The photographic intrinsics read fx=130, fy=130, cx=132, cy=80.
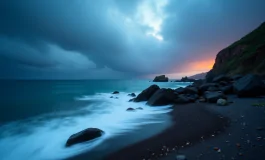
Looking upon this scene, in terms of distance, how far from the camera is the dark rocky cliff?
101ft

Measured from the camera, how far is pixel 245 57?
3469 centimetres

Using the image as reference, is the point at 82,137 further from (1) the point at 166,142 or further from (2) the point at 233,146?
(2) the point at 233,146

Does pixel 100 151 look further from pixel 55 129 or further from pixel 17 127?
pixel 17 127

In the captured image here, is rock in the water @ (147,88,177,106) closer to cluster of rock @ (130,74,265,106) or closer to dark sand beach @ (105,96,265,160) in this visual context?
cluster of rock @ (130,74,265,106)

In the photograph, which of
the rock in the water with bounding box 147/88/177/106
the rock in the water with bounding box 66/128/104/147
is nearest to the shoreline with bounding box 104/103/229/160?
the rock in the water with bounding box 66/128/104/147

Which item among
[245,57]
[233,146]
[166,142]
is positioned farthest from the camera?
[245,57]

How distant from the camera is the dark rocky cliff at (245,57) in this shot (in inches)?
1209

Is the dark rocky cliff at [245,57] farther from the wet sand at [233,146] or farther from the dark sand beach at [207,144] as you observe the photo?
the wet sand at [233,146]

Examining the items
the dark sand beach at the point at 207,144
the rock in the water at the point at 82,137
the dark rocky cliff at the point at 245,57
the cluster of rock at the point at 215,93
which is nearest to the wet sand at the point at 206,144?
the dark sand beach at the point at 207,144

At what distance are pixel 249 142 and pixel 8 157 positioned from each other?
32.7 ft

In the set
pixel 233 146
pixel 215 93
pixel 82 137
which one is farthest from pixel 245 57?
pixel 82 137

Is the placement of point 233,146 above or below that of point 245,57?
below

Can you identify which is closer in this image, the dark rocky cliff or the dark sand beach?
the dark sand beach

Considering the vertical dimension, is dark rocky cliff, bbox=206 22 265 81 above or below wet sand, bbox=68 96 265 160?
above
